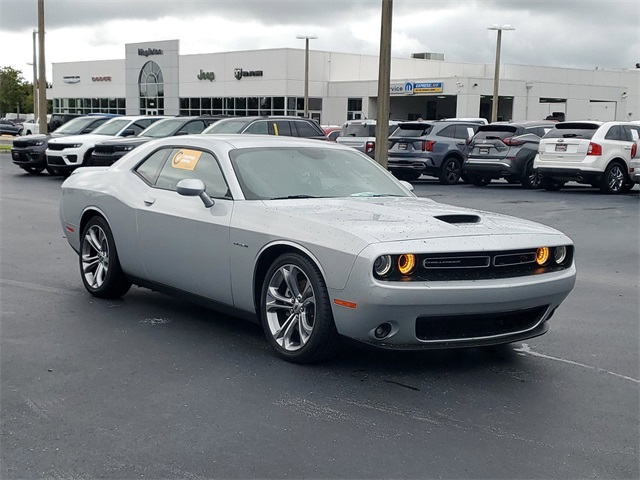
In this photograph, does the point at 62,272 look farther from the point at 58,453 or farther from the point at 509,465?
the point at 509,465

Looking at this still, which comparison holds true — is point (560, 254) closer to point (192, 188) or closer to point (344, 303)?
point (344, 303)

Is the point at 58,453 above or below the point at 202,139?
below

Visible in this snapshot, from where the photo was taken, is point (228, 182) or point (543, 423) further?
point (228, 182)

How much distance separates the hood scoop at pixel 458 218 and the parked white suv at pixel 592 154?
1502 cm

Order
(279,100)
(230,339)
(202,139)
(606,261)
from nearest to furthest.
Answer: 1. (230,339)
2. (202,139)
3. (606,261)
4. (279,100)

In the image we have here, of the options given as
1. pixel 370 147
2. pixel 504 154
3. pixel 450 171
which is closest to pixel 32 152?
pixel 370 147

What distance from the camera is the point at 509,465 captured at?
397 centimetres

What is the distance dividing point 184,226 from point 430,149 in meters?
17.3

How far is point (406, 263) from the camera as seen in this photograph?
502 centimetres

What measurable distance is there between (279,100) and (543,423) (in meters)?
58.7

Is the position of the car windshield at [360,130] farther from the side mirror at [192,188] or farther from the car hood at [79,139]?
the side mirror at [192,188]

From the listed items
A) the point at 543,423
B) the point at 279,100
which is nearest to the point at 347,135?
the point at 543,423

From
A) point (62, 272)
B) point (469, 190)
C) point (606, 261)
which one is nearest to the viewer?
point (62, 272)

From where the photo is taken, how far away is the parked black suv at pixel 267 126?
2109 cm
